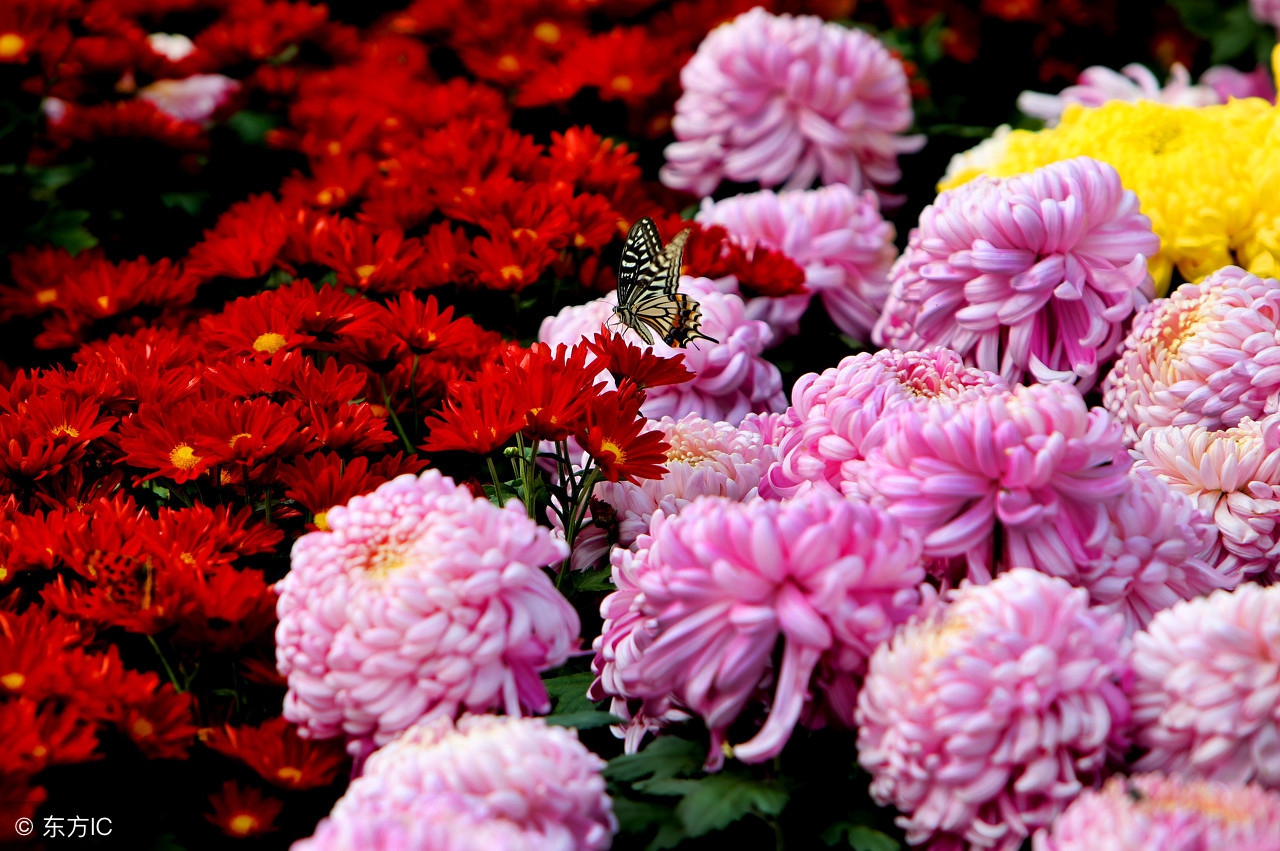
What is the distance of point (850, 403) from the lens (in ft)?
4.40

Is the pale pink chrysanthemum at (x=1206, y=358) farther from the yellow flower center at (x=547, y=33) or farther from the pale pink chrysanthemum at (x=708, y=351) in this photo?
the yellow flower center at (x=547, y=33)

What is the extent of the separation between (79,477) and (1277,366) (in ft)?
4.47

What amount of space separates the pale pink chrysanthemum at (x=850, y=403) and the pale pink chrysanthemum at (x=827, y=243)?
1.86ft

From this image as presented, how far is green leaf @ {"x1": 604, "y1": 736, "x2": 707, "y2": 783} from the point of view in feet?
3.73

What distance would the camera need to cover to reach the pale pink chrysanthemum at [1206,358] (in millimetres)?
1514

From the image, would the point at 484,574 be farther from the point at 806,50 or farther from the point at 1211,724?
the point at 806,50

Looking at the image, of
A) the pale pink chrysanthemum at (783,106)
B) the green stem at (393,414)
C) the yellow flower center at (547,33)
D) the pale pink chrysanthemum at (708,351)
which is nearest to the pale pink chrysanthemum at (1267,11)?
the pale pink chrysanthemum at (783,106)

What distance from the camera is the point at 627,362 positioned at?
1.43 metres

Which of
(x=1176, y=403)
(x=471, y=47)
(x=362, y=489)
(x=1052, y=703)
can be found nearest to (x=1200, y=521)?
(x=1176, y=403)

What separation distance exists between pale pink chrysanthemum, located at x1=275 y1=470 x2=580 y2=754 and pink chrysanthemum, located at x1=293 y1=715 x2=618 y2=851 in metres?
0.05

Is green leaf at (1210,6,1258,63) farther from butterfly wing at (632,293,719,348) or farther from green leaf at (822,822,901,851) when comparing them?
green leaf at (822,822,901,851)

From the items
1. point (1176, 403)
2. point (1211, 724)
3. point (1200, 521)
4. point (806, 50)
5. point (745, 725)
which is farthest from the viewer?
point (806, 50)

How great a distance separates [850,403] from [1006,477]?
0.23m

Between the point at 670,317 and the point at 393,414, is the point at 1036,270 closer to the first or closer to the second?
the point at 670,317
